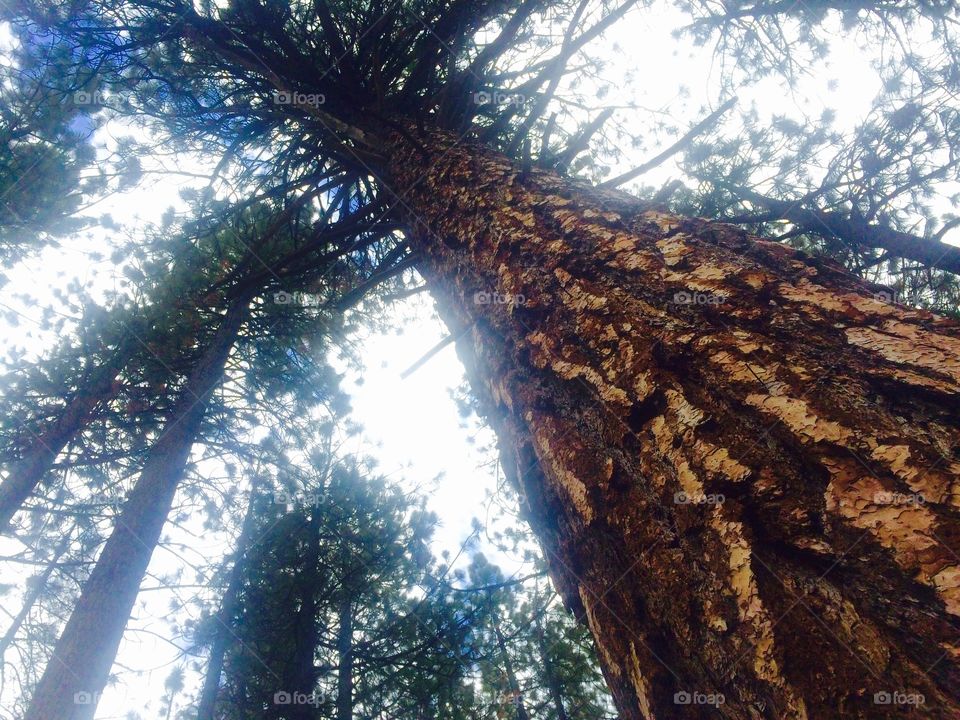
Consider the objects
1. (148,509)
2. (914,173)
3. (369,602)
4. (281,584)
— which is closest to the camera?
(914,173)

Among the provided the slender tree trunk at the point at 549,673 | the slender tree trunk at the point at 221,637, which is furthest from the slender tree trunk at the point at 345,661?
the slender tree trunk at the point at 549,673

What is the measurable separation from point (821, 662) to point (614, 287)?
2.63 ft

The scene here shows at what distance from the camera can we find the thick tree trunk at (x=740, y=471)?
51cm

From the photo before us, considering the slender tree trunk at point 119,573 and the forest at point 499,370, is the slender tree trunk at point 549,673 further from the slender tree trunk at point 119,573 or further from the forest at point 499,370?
the slender tree trunk at point 119,573

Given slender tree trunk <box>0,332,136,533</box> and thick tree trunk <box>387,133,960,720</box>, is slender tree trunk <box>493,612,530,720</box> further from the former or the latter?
thick tree trunk <box>387,133,960,720</box>

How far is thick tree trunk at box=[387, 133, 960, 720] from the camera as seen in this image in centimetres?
51

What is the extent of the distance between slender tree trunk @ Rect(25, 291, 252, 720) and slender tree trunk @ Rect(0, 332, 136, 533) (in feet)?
2.32

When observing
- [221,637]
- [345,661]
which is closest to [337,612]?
[345,661]

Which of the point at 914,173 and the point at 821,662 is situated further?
the point at 914,173

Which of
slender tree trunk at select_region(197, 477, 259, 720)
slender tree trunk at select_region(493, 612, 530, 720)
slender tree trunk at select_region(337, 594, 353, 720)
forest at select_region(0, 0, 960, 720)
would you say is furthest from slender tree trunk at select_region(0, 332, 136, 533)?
slender tree trunk at select_region(493, 612, 530, 720)

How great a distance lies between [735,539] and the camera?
2.12ft

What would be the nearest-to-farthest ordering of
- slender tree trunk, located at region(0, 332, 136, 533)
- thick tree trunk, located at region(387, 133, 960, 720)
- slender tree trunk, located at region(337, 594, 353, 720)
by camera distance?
thick tree trunk, located at region(387, 133, 960, 720) → slender tree trunk, located at region(0, 332, 136, 533) → slender tree trunk, located at region(337, 594, 353, 720)

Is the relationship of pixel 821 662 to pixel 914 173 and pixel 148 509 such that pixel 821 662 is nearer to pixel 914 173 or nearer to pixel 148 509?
pixel 914 173

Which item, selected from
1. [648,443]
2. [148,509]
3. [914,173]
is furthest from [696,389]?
[148,509]
